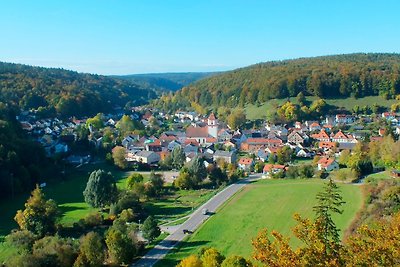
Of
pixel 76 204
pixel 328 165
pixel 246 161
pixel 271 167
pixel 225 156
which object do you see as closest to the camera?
pixel 76 204

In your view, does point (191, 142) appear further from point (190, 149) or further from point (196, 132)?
point (196, 132)

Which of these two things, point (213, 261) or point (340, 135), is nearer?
point (213, 261)

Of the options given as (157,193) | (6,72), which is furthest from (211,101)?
(157,193)

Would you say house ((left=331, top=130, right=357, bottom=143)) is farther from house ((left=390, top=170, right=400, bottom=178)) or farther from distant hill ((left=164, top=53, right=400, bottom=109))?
distant hill ((left=164, top=53, right=400, bottom=109))

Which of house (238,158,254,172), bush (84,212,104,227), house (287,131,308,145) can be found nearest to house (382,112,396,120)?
house (287,131,308,145)

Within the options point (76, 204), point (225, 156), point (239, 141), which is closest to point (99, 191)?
point (76, 204)

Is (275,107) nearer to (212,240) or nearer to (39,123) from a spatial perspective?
(39,123)
